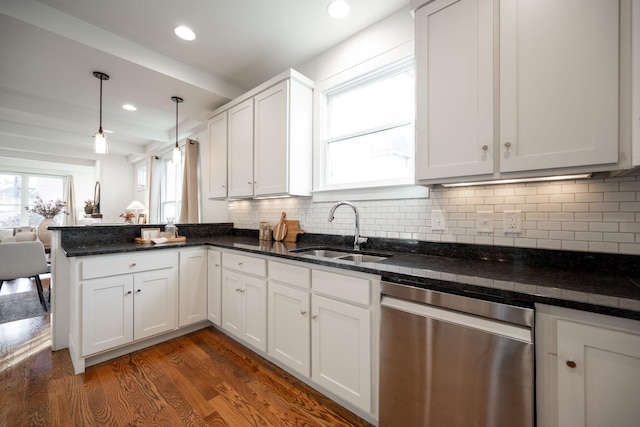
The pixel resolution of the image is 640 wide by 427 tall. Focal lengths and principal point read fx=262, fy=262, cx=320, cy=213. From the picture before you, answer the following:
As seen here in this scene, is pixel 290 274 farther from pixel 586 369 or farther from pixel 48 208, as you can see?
pixel 48 208

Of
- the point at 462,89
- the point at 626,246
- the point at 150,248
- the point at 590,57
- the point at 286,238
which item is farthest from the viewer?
the point at 286,238

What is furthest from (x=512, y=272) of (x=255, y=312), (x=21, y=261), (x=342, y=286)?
(x=21, y=261)

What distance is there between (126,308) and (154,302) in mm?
202

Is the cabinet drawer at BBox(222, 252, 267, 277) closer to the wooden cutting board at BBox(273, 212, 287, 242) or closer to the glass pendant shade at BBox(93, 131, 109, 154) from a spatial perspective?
the wooden cutting board at BBox(273, 212, 287, 242)

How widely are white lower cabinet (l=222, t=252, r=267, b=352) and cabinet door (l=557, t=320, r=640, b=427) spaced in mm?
1662

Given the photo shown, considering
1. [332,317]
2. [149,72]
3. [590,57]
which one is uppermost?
[149,72]

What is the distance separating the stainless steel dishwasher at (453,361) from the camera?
967mm

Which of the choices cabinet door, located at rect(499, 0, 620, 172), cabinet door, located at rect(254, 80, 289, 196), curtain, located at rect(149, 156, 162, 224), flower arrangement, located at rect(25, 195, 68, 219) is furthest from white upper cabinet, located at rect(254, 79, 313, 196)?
flower arrangement, located at rect(25, 195, 68, 219)

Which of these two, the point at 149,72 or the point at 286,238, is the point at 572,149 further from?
the point at 149,72

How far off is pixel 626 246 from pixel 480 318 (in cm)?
86

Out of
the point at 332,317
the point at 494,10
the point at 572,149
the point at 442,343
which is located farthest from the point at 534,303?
the point at 494,10

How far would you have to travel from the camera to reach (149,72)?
2441mm

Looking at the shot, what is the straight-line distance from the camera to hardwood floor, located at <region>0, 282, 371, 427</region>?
1515mm

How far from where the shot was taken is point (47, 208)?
6613 millimetres
